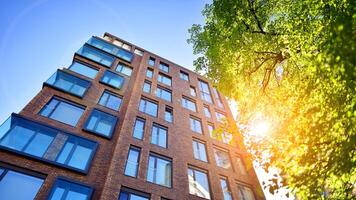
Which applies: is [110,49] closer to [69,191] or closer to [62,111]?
[62,111]

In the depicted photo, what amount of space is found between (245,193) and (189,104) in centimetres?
979

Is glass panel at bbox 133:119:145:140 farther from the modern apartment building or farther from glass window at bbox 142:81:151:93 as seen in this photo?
glass window at bbox 142:81:151:93

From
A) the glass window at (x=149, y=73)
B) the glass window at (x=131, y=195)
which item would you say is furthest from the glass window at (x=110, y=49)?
the glass window at (x=131, y=195)

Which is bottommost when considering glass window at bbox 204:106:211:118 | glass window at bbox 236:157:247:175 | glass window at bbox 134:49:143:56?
glass window at bbox 236:157:247:175

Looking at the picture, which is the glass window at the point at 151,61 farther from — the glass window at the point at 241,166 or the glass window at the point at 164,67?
the glass window at the point at 241,166

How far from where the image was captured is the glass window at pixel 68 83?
18219mm

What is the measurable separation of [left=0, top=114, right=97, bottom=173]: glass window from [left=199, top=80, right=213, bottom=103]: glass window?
14987 mm

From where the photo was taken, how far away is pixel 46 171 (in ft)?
41.6

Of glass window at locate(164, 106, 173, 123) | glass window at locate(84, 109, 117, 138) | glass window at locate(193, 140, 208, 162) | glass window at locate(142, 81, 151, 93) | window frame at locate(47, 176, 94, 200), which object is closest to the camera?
window frame at locate(47, 176, 94, 200)

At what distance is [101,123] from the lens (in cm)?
1734

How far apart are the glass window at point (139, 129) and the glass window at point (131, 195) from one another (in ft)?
14.3

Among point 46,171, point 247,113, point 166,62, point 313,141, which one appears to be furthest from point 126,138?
point 166,62

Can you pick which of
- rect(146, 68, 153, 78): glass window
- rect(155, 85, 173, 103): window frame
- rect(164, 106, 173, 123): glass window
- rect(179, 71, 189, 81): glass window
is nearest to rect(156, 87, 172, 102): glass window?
rect(155, 85, 173, 103): window frame

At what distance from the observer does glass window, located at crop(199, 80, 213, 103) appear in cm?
2742
